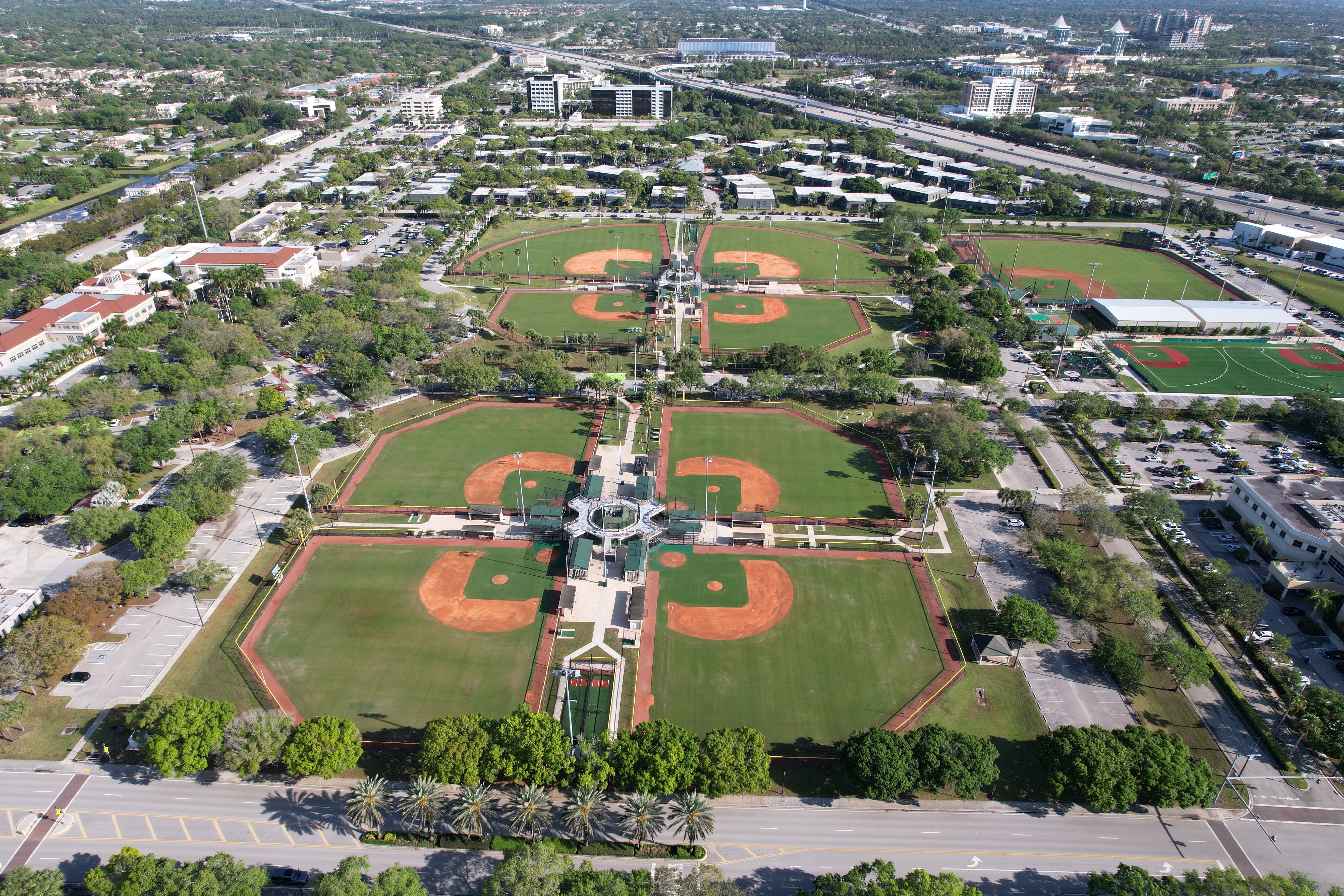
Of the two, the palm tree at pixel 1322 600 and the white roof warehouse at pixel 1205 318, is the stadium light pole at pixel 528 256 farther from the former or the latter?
the palm tree at pixel 1322 600

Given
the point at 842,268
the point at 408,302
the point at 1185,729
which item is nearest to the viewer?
the point at 1185,729

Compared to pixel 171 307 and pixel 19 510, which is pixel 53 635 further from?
pixel 171 307

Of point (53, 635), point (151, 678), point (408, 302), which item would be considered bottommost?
point (151, 678)

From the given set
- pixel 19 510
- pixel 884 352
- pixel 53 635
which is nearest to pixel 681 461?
pixel 884 352

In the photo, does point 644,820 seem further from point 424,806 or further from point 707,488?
point 707,488

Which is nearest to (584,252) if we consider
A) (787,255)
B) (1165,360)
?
(787,255)

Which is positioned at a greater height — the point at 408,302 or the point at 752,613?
the point at 408,302

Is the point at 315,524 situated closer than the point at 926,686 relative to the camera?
No
